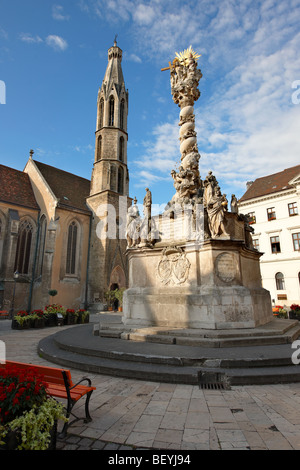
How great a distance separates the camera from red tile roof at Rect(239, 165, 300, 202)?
1106 inches

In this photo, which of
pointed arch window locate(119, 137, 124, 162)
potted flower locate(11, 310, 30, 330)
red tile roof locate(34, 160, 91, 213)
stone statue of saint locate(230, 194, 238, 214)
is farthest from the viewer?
pointed arch window locate(119, 137, 124, 162)

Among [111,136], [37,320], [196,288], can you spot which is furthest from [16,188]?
[196,288]

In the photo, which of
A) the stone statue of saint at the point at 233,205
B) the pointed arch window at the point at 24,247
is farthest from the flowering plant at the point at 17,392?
the pointed arch window at the point at 24,247

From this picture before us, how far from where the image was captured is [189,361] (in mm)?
4859

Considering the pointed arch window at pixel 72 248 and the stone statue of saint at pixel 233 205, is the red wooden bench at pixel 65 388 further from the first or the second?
the pointed arch window at pixel 72 248

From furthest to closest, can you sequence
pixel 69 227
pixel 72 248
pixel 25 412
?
pixel 69 227 → pixel 72 248 → pixel 25 412

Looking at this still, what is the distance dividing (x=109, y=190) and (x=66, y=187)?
6.36 meters

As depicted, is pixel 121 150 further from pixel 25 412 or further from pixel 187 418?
pixel 25 412

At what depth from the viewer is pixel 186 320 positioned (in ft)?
23.6

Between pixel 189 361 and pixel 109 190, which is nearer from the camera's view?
pixel 189 361

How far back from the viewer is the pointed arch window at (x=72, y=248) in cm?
2686

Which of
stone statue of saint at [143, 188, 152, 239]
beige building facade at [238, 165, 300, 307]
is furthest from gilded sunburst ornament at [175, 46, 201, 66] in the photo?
beige building facade at [238, 165, 300, 307]

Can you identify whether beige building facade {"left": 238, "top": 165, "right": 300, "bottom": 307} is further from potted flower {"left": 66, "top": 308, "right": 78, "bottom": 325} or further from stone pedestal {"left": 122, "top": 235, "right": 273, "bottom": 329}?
stone pedestal {"left": 122, "top": 235, "right": 273, "bottom": 329}
